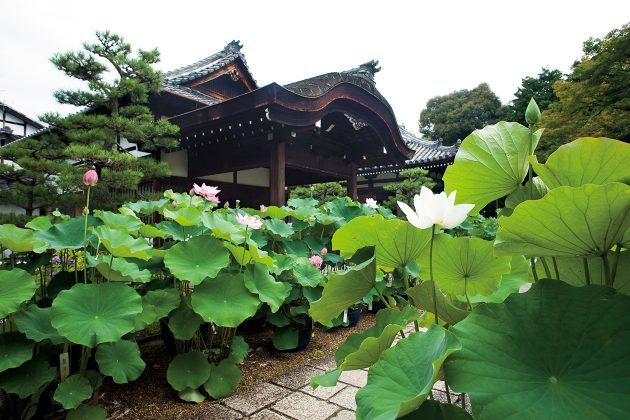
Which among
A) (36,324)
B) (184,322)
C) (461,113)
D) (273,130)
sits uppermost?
(461,113)

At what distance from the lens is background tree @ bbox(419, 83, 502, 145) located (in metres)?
23.7

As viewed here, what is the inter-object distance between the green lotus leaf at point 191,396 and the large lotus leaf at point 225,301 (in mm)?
504

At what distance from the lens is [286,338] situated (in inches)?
106

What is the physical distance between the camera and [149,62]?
5.65 metres

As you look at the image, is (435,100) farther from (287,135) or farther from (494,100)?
(287,135)

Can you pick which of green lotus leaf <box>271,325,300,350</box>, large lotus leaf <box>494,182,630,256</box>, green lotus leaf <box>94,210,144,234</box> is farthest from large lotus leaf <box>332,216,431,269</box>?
green lotus leaf <box>271,325,300,350</box>

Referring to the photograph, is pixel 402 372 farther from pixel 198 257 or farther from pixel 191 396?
pixel 191 396

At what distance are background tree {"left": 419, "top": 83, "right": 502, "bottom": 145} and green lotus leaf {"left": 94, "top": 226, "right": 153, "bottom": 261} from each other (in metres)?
23.6

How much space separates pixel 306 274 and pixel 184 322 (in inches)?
39.1

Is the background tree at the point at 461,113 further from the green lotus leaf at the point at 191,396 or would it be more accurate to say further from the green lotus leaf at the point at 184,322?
the green lotus leaf at the point at 191,396

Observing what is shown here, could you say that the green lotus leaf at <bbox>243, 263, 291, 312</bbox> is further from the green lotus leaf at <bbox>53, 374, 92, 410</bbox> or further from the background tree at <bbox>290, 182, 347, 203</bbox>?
the background tree at <bbox>290, 182, 347, 203</bbox>

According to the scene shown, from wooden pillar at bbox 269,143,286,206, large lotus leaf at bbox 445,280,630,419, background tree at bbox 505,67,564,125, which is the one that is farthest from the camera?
background tree at bbox 505,67,564,125

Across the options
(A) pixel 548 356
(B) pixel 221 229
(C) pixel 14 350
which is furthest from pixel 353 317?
(A) pixel 548 356

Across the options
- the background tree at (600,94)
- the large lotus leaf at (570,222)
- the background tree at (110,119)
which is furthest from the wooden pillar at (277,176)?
the background tree at (600,94)
